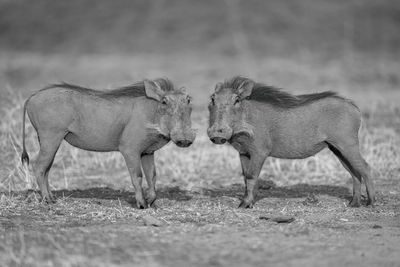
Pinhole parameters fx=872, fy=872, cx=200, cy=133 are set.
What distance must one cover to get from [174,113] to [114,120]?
0.60m

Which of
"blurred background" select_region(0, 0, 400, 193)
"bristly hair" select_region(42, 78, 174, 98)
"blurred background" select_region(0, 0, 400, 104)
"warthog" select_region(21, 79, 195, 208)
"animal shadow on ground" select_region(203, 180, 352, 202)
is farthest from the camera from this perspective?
"blurred background" select_region(0, 0, 400, 104)

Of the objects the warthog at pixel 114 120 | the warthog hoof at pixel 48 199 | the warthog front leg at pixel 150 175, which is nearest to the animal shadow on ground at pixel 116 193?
the warthog hoof at pixel 48 199

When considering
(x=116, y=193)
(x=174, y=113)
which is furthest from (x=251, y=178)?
(x=116, y=193)

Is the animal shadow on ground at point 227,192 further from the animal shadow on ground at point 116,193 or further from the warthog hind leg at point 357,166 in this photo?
the warthog hind leg at point 357,166

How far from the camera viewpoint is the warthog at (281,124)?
27.0 ft

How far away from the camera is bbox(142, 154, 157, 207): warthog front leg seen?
8141mm

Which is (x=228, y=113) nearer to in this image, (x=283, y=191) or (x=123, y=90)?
(x=123, y=90)

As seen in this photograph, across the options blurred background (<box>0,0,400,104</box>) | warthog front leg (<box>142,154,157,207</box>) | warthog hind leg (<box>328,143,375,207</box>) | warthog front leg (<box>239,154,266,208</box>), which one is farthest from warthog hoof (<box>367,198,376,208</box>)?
blurred background (<box>0,0,400,104</box>)

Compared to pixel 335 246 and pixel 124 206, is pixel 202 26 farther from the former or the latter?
pixel 335 246

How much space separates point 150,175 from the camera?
8289mm

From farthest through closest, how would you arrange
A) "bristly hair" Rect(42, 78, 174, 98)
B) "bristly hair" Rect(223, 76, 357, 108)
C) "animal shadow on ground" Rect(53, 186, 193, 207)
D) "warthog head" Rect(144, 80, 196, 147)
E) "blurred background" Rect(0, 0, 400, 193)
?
"blurred background" Rect(0, 0, 400, 193) → "animal shadow on ground" Rect(53, 186, 193, 207) → "bristly hair" Rect(223, 76, 357, 108) → "bristly hair" Rect(42, 78, 174, 98) → "warthog head" Rect(144, 80, 196, 147)

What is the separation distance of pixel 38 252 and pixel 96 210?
1.87 metres

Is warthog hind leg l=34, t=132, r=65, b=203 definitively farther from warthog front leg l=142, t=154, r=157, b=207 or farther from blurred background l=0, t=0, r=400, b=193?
blurred background l=0, t=0, r=400, b=193

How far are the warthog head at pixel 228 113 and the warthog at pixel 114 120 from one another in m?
0.27
